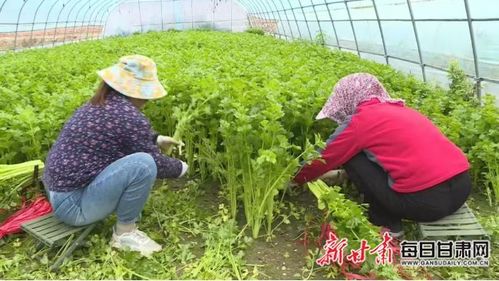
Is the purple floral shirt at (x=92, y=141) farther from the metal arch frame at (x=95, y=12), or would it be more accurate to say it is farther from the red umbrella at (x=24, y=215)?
the metal arch frame at (x=95, y=12)

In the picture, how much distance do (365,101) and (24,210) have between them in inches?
102

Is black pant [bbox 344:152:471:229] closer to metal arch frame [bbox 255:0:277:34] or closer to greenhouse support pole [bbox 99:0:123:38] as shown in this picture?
metal arch frame [bbox 255:0:277:34]

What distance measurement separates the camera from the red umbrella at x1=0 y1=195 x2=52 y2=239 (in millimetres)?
3324

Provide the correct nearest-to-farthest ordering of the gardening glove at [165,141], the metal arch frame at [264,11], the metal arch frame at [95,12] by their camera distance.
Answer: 1. the gardening glove at [165,141]
2. the metal arch frame at [264,11]
3. the metal arch frame at [95,12]

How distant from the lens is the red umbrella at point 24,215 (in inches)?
131

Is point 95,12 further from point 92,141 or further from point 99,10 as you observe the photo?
point 92,141

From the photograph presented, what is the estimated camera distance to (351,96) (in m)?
3.52

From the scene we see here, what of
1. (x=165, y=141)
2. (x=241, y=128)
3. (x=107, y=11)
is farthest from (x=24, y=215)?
(x=107, y=11)

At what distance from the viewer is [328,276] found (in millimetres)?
2975

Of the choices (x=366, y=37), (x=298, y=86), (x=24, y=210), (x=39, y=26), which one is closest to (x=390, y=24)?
(x=366, y=37)

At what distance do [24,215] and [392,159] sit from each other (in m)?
2.58

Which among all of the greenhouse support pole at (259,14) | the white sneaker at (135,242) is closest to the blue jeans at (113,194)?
the white sneaker at (135,242)

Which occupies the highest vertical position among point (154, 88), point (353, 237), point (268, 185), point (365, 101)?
point (154, 88)

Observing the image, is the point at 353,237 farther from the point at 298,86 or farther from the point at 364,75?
the point at 298,86
